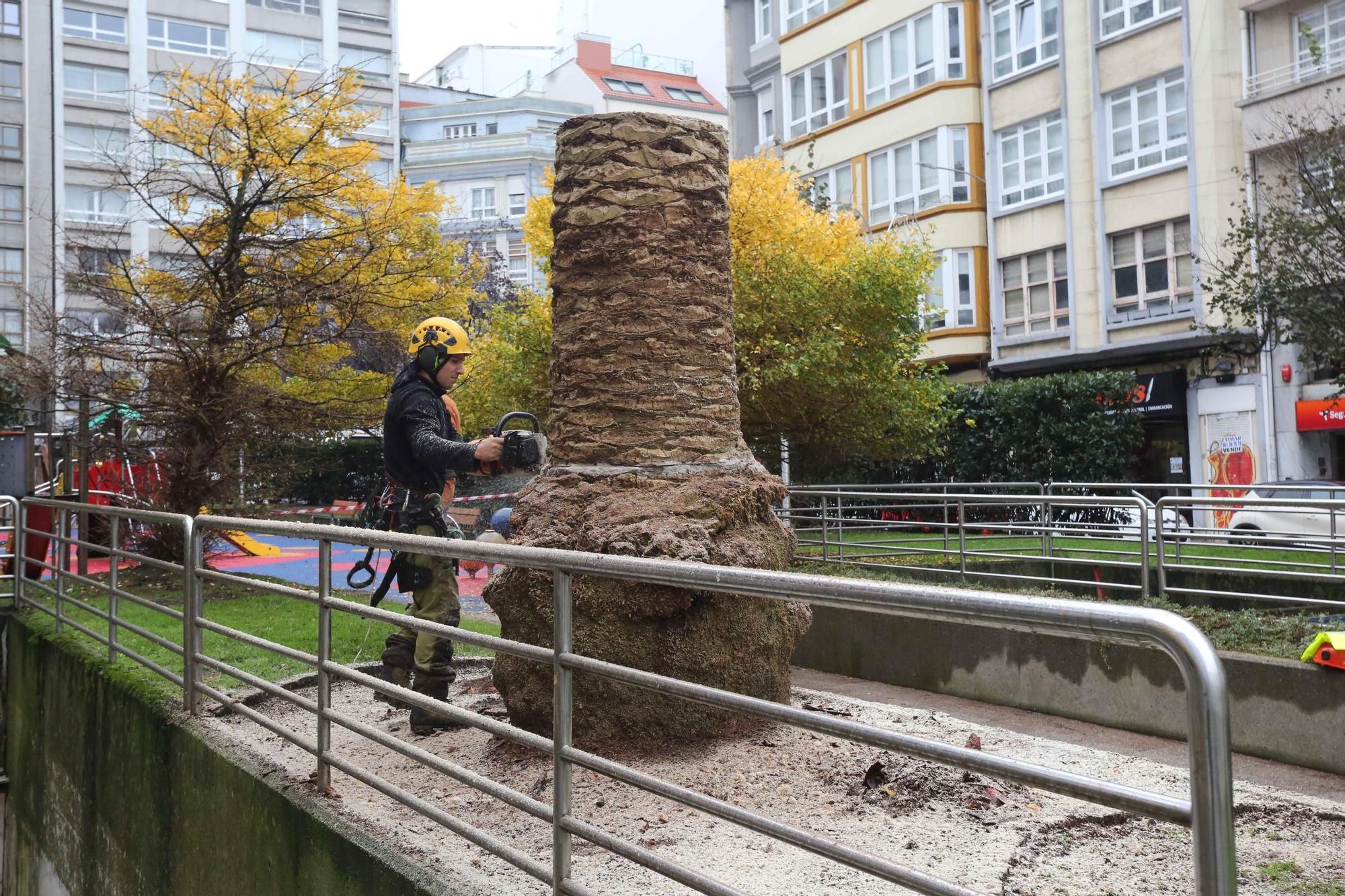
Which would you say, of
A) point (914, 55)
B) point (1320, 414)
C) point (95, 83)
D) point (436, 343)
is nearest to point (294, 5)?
point (95, 83)

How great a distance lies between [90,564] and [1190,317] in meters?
21.5

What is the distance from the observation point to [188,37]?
58.1 meters

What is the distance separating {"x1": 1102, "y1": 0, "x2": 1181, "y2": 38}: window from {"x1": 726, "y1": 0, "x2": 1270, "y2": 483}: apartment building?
42 mm

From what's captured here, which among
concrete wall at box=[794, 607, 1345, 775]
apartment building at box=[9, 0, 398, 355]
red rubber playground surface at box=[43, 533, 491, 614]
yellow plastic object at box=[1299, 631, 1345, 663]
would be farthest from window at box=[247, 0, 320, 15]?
Answer: yellow plastic object at box=[1299, 631, 1345, 663]

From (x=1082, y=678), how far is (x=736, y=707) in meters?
6.53

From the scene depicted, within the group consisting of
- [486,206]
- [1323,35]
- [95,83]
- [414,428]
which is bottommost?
[414,428]

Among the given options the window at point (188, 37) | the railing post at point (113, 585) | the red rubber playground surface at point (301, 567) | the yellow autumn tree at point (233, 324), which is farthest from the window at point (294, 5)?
the railing post at point (113, 585)

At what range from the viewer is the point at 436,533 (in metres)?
6.06

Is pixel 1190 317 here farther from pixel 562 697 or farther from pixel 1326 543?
pixel 562 697

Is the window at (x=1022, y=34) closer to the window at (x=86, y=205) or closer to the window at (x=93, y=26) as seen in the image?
the window at (x=86, y=205)

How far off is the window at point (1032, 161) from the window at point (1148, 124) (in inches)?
54.6

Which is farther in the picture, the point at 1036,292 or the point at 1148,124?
the point at 1036,292

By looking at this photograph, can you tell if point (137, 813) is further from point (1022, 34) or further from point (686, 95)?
point (686, 95)

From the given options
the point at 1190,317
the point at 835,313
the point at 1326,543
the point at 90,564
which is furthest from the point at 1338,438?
the point at 90,564
